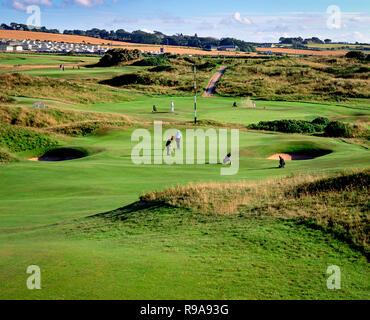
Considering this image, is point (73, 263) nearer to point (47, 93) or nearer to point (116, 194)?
point (116, 194)

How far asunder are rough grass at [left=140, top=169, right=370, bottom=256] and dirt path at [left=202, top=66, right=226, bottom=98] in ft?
250

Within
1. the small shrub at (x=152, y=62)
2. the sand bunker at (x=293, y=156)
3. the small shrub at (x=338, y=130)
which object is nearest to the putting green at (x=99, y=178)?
the sand bunker at (x=293, y=156)

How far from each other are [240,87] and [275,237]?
88967 millimetres

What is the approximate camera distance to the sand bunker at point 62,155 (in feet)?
127

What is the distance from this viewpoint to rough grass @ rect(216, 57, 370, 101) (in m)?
92.6

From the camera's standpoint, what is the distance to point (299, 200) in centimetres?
1770

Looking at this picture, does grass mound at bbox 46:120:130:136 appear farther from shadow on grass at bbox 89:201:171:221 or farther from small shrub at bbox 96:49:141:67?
small shrub at bbox 96:49:141:67
